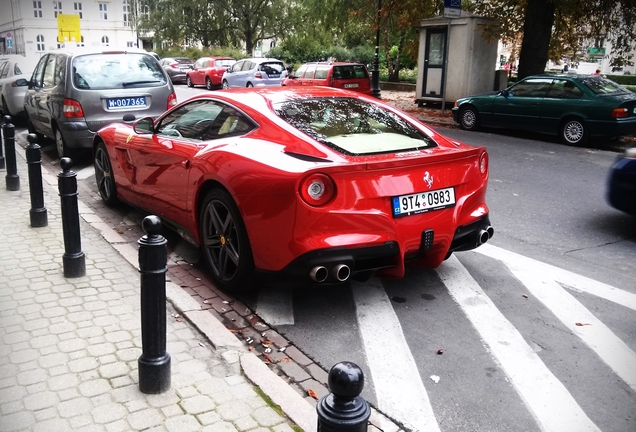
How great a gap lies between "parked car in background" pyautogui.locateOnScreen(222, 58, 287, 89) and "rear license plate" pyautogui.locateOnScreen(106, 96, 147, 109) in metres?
18.2

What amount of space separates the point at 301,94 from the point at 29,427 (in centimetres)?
332

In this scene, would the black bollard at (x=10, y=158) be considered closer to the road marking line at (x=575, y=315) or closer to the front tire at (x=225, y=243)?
the front tire at (x=225, y=243)

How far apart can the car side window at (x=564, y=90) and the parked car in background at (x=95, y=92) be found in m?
7.98

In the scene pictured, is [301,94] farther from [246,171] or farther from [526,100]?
[526,100]

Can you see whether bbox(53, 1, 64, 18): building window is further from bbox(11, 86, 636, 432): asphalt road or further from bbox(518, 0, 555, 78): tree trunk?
bbox(11, 86, 636, 432): asphalt road

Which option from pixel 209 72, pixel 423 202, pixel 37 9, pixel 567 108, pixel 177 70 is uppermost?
pixel 37 9

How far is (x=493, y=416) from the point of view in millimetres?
3221

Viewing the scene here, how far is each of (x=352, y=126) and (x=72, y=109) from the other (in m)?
6.14

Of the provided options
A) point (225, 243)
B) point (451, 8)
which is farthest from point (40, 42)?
point (225, 243)

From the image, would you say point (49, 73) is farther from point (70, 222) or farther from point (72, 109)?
point (70, 222)

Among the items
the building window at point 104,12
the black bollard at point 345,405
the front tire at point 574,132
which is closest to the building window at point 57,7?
the building window at point 104,12

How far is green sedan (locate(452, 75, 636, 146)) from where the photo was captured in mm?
12125

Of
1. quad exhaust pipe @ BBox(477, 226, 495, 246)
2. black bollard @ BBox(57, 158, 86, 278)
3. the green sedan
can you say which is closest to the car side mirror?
black bollard @ BBox(57, 158, 86, 278)

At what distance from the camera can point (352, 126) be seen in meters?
4.84
